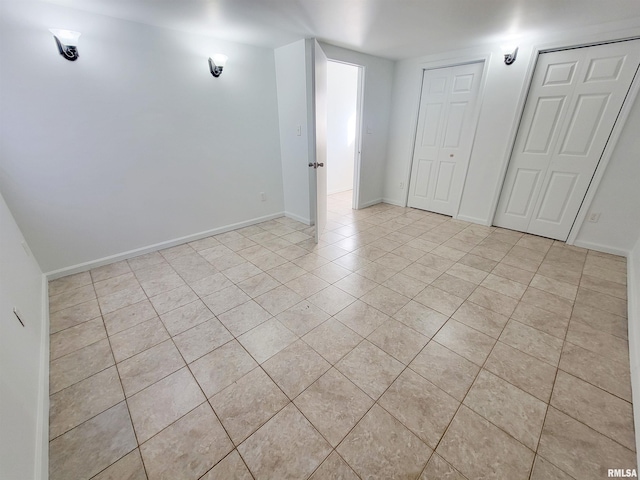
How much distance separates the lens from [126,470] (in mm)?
1132

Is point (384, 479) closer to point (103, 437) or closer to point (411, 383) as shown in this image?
point (411, 383)

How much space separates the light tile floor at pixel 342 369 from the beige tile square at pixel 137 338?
12mm

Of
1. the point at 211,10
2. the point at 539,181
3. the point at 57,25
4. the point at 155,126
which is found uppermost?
the point at 211,10

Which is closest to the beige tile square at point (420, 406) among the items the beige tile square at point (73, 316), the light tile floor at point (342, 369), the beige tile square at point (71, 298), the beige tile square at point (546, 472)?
the light tile floor at point (342, 369)

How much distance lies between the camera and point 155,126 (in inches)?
107

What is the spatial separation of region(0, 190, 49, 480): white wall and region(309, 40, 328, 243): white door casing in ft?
7.97

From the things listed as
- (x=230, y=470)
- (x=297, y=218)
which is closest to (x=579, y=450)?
(x=230, y=470)

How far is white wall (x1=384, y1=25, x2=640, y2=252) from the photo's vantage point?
8.70ft

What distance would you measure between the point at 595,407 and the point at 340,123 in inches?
206

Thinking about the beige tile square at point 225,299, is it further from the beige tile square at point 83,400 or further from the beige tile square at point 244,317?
the beige tile square at point 83,400

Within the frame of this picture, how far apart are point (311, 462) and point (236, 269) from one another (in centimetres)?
188

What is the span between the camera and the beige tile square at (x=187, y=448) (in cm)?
113

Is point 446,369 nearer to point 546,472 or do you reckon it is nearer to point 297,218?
point 546,472

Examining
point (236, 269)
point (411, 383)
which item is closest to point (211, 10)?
point (236, 269)
